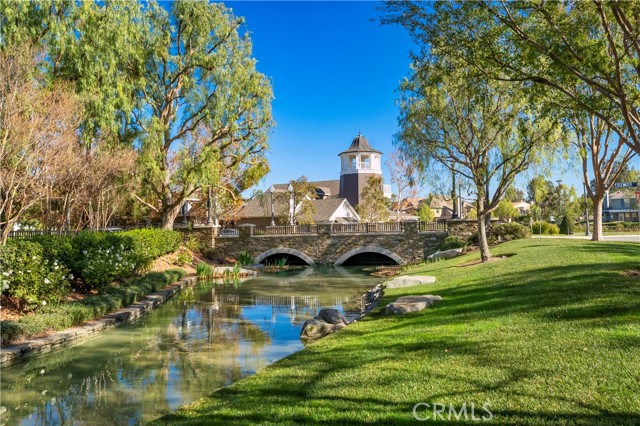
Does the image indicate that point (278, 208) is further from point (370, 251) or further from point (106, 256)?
point (106, 256)

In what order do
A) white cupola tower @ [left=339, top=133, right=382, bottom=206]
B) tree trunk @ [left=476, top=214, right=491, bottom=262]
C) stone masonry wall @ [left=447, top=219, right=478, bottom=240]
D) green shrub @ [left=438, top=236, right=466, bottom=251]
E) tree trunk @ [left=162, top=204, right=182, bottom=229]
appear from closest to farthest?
tree trunk @ [left=476, top=214, right=491, bottom=262]
green shrub @ [left=438, top=236, right=466, bottom=251]
tree trunk @ [left=162, top=204, right=182, bottom=229]
stone masonry wall @ [left=447, top=219, right=478, bottom=240]
white cupola tower @ [left=339, top=133, right=382, bottom=206]

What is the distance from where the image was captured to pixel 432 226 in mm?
28703

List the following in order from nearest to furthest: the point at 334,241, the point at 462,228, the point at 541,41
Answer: the point at 541,41, the point at 462,228, the point at 334,241

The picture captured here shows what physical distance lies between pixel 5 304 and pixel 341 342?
734 cm

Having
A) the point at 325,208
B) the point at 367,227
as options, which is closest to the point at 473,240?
the point at 367,227

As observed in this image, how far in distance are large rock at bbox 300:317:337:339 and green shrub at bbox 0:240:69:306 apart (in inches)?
205

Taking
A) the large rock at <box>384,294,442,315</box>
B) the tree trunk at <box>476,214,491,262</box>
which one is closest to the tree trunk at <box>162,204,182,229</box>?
the tree trunk at <box>476,214,491,262</box>

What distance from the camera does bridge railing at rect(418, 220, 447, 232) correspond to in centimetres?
2839

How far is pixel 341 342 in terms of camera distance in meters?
7.09

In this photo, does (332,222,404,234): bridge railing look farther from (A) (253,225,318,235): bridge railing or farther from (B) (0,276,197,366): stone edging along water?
(B) (0,276,197,366): stone edging along water

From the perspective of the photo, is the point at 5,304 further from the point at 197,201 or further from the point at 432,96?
the point at 197,201

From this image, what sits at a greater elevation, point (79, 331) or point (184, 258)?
point (184, 258)

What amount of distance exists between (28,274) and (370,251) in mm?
21623

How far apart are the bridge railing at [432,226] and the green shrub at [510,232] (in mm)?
4040
